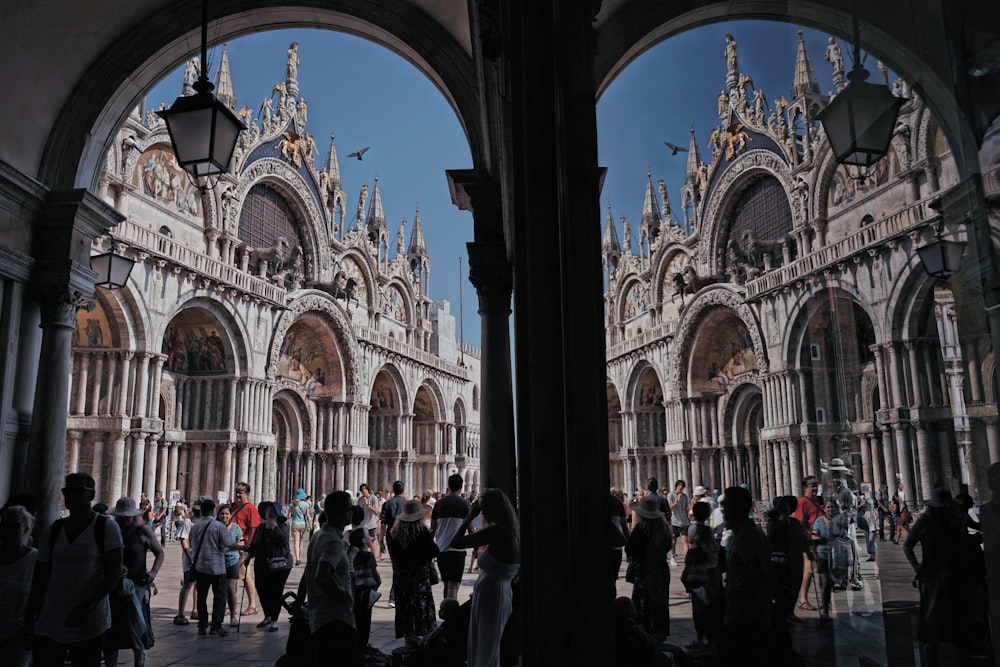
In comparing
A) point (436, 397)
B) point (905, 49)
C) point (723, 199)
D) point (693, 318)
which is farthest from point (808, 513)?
point (436, 397)

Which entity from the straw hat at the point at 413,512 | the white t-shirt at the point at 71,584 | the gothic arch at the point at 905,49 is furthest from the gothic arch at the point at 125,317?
the gothic arch at the point at 905,49

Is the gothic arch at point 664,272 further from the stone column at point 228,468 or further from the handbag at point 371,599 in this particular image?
the handbag at point 371,599

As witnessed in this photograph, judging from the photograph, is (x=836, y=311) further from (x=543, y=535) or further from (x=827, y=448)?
(x=543, y=535)

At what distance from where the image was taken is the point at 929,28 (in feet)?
2.23

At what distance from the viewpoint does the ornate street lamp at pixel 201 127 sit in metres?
4.47

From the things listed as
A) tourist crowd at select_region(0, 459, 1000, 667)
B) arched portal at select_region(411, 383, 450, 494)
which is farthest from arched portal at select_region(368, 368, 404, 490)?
tourist crowd at select_region(0, 459, 1000, 667)

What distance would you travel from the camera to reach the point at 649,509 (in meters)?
5.97

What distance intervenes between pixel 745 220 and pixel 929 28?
2275cm

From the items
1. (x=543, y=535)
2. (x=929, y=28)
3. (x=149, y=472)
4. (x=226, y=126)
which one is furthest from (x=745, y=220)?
(x=929, y=28)

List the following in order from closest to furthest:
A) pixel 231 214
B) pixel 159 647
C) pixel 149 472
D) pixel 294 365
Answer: pixel 159 647
pixel 149 472
pixel 231 214
pixel 294 365

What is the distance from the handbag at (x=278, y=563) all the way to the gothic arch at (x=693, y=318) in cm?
1630

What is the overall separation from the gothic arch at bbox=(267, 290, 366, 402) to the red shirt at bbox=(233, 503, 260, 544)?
13.7 metres

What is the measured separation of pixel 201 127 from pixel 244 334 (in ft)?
55.3

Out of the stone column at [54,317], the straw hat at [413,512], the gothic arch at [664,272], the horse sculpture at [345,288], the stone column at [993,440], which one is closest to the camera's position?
Result: the stone column at [993,440]
